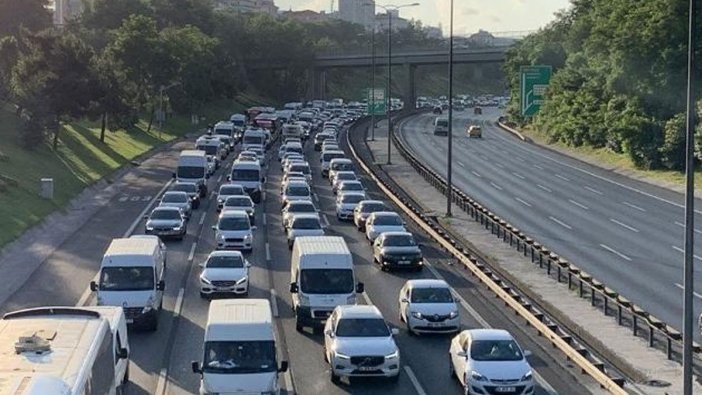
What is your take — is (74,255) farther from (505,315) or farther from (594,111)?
(594,111)

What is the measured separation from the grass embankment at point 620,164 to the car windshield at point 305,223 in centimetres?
2811

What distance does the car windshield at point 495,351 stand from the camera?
24.8 m

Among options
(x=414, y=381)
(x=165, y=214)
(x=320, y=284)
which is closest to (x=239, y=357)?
(x=414, y=381)

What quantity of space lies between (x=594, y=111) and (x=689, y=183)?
237 feet

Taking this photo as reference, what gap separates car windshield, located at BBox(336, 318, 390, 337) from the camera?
26594 millimetres

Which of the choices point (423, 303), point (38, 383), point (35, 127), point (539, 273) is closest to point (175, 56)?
point (35, 127)

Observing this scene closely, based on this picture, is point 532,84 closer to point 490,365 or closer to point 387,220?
point 387,220

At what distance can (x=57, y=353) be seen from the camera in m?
16.7

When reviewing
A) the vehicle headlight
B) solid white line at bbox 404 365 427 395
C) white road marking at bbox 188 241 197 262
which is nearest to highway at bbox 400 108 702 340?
solid white line at bbox 404 365 427 395

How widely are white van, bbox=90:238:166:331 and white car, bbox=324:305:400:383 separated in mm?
5345

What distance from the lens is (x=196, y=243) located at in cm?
4719

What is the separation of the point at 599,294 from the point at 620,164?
4947 centimetres

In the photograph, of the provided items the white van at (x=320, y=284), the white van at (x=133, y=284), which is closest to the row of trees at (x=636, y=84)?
the white van at (x=320, y=284)

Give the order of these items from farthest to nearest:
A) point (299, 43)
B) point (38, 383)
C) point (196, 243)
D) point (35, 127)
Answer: point (299, 43) → point (35, 127) → point (196, 243) → point (38, 383)
